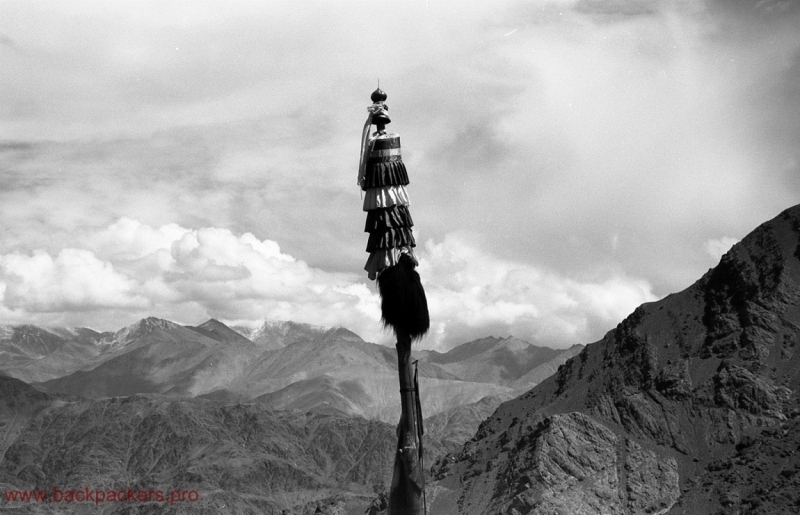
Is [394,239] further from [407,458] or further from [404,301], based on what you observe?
[407,458]

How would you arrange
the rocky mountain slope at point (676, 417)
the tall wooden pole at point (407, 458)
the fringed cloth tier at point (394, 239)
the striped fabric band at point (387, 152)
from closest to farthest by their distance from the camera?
the tall wooden pole at point (407, 458), the fringed cloth tier at point (394, 239), the striped fabric band at point (387, 152), the rocky mountain slope at point (676, 417)

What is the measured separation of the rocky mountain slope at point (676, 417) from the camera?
4323 inches

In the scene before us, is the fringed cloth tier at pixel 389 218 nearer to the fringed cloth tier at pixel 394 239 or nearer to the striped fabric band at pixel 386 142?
the fringed cloth tier at pixel 394 239

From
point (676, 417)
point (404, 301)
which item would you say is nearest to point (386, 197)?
point (404, 301)

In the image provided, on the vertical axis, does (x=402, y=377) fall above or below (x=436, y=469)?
below

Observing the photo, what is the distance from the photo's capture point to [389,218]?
1235 centimetres

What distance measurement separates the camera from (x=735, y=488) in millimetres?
100000

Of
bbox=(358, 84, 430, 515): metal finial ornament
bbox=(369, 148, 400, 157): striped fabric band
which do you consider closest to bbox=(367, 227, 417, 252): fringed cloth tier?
bbox=(358, 84, 430, 515): metal finial ornament

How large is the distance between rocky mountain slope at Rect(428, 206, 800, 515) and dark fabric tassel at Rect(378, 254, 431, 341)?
308 feet

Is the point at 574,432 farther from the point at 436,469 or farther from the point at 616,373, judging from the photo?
the point at 436,469

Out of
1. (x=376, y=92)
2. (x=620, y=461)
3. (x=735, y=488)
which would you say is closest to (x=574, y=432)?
(x=620, y=461)

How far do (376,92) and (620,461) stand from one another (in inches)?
4544

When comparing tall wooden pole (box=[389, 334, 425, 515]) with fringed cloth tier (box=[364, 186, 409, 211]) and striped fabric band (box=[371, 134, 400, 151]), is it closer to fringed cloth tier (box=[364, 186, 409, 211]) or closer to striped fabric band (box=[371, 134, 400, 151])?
fringed cloth tier (box=[364, 186, 409, 211])

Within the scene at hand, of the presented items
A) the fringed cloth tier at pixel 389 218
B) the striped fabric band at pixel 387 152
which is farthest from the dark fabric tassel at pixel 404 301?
the striped fabric band at pixel 387 152
